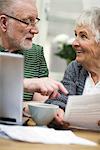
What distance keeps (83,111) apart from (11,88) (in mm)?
348

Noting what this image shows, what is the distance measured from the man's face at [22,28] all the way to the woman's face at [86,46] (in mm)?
294

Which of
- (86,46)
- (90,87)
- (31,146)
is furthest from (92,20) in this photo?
(31,146)

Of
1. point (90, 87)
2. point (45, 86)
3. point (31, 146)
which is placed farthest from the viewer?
point (90, 87)

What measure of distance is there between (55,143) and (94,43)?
3.31 feet

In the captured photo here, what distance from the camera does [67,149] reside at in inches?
49.6

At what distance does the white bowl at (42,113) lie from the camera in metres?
1.57

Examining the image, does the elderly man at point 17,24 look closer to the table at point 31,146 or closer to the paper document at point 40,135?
the paper document at point 40,135

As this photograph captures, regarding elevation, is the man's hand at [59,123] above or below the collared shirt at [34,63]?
below

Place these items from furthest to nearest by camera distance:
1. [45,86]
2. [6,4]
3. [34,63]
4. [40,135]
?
[34,63] < [6,4] < [45,86] < [40,135]

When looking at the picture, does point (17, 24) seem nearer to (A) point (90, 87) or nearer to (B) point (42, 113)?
(A) point (90, 87)

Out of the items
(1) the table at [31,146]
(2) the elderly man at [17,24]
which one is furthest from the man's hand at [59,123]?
(2) the elderly man at [17,24]

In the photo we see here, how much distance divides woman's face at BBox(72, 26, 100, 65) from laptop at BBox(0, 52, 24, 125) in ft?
2.55

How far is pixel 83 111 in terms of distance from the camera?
1624 millimetres

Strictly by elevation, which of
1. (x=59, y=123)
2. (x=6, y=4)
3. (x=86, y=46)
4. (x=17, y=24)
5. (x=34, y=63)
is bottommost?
(x=59, y=123)
